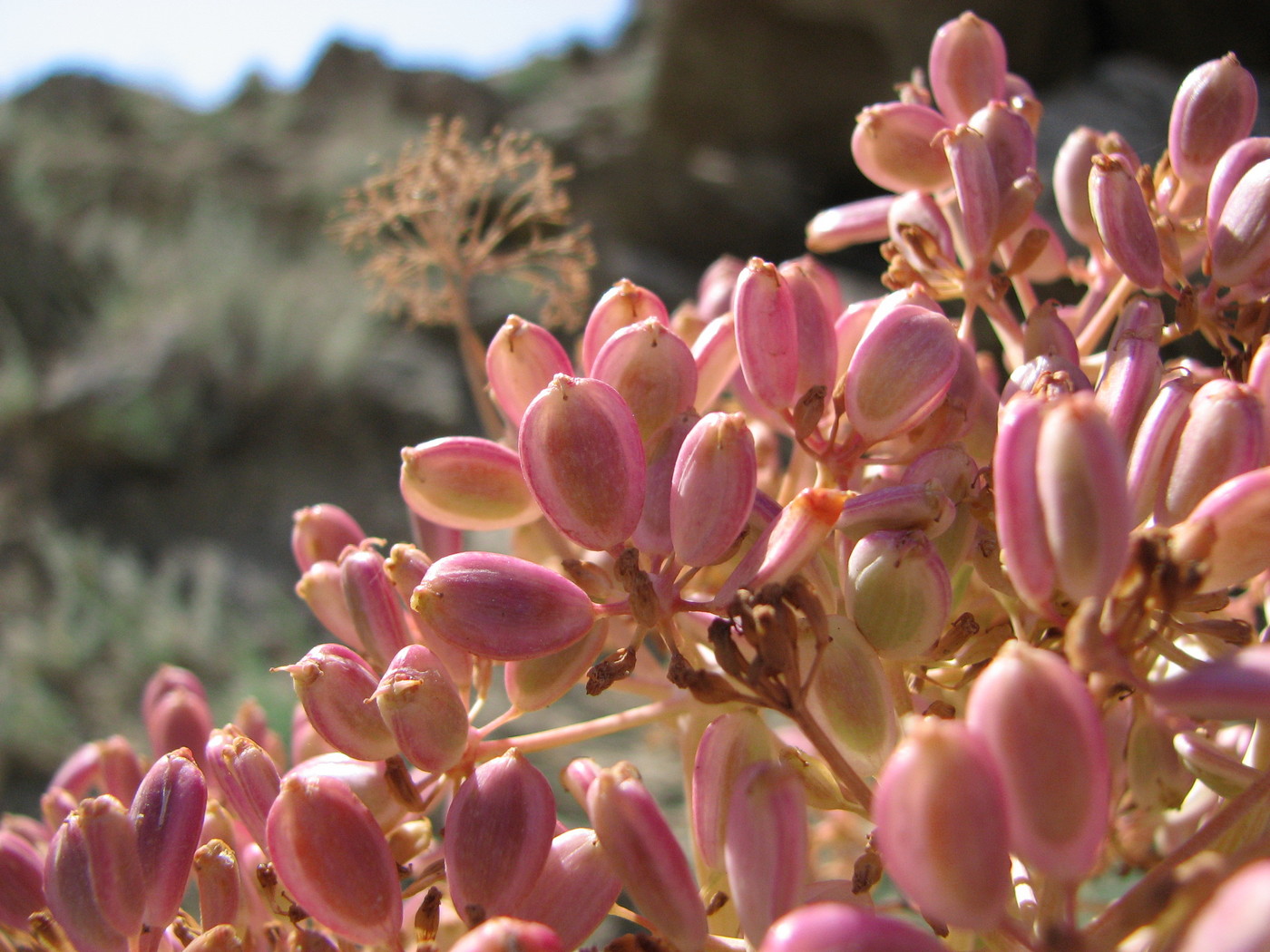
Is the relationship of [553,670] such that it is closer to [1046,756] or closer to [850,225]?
[1046,756]

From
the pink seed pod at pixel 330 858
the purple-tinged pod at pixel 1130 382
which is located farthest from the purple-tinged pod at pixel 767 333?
the pink seed pod at pixel 330 858

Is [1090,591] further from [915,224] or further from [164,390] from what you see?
[164,390]

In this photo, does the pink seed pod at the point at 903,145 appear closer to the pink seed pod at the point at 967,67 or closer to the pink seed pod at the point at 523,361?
the pink seed pod at the point at 967,67

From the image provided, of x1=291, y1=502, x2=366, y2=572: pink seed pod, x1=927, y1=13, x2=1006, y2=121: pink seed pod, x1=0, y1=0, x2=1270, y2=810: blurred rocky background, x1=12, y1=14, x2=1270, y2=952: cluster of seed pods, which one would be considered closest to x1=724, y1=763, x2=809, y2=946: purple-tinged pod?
x1=12, y1=14, x2=1270, y2=952: cluster of seed pods

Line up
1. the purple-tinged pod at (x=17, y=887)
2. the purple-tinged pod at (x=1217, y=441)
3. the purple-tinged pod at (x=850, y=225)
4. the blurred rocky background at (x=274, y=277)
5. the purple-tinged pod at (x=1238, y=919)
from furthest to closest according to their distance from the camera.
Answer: the blurred rocky background at (x=274, y=277)
the purple-tinged pod at (x=850, y=225)
the purple-tinged pod at (x=17, y=887)
the purple-tinged pod at (x=1217, y=441)
the purple-tinged pod at (x=1238, y=919)

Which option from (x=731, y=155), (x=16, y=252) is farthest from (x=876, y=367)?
(x=16, y=252)

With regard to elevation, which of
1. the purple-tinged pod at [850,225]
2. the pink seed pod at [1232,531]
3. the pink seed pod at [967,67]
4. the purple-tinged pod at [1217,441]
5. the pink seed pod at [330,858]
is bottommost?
the pink seed pod at [330,858]
